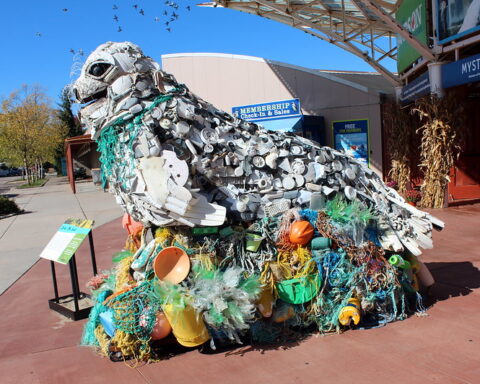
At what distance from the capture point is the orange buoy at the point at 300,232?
3588mm

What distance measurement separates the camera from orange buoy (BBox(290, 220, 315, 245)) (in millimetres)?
3588

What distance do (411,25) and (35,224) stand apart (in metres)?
9.60

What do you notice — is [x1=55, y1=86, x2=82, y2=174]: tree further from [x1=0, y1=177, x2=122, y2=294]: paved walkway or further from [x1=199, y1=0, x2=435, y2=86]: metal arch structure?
[x1=199, y1=0, x2=435, y2=86]: metal arch structure

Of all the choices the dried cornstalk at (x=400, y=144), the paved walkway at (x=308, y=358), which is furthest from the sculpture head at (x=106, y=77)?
the dried cornstalk at (x=400, y=144)

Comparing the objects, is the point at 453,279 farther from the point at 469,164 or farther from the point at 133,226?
the point at 469,164

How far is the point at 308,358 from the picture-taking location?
10.8 ft

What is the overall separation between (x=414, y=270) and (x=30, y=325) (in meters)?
3.60

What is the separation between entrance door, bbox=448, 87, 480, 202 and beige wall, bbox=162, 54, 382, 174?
240cm

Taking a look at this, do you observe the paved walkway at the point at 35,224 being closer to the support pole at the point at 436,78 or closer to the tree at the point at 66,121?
the support pole at the point at 436,78

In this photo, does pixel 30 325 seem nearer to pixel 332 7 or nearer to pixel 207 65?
pixel 332 7

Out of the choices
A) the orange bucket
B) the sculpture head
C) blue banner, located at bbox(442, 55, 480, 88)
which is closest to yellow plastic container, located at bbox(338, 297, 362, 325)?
the orange bucket

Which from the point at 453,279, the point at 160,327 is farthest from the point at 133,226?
the point at 453,279

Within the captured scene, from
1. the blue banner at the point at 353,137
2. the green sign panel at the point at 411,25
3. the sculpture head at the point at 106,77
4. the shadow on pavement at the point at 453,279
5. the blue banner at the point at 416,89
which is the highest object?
the green sign panel at the point at 411,25

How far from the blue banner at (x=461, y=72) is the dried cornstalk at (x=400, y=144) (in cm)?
197
